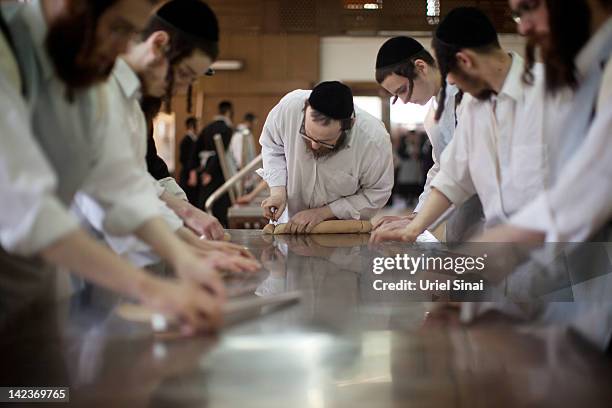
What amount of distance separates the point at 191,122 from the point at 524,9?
56 cm

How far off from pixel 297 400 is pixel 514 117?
54cm

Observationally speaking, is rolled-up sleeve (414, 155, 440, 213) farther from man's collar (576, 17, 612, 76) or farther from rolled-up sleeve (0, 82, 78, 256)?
rolled-up sleeve (0, 82, 78, 256)

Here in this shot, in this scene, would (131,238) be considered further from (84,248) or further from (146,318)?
(84,248)

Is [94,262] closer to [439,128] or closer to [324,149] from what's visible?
[439,128]

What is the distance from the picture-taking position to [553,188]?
3.23 feet

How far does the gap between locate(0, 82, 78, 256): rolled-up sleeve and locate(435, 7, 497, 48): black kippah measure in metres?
0.66

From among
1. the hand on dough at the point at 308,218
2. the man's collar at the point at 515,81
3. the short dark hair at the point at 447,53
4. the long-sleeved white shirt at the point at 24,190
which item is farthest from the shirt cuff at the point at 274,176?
the long-sleeved white shirt at the point at 24,190

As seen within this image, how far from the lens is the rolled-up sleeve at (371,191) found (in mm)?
1418

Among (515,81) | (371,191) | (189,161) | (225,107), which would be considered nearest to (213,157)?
(189,161)


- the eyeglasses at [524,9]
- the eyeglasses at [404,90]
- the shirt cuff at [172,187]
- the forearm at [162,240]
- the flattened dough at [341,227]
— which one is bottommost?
the flattened dough at [341,227]

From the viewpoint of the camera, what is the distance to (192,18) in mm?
1062

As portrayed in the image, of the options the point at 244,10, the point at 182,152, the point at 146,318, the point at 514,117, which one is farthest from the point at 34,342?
the point at 514,117

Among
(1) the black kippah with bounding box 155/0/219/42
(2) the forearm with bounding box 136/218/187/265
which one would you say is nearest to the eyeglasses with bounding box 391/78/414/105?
(1) the black kippah with bounding box 155/0/219/42

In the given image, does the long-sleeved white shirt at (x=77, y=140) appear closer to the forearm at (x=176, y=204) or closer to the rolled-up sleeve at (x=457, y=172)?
the forearm at (x=176, y=204)
